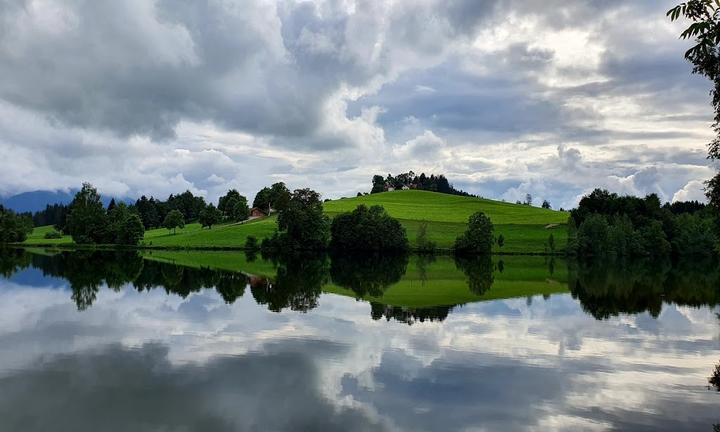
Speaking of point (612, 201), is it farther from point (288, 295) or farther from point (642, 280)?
point (288, 295)

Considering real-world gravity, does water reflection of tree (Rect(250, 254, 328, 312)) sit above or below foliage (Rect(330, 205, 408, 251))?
below

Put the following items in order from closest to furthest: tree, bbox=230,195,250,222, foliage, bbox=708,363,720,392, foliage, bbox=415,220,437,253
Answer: foliage, bbox=708,363,720,392, foliage, bbox=415,220,437,253, tree, bbox=230,195,250,222

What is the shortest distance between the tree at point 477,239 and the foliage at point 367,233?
13.3 m

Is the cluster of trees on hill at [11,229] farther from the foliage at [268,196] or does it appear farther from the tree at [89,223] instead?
the foliage at [268,196]

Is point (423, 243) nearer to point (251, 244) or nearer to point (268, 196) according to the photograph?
point (251, 244)

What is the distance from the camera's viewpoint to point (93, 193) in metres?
161

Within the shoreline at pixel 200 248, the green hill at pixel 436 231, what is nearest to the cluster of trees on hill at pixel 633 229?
the green hill at pixel 436 231

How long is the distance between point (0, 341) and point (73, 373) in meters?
8.45

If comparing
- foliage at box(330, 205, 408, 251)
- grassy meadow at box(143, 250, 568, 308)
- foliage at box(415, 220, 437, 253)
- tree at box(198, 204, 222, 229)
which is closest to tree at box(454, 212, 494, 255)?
foliage at box(415, 220, 437, 253)

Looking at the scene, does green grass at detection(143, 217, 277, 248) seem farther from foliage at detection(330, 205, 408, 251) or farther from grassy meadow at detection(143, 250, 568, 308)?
grassy meadow at detection(143, 250, 568, 308)

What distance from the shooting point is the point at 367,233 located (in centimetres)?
14038

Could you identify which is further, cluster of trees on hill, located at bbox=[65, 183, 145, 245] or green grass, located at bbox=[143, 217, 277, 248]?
green grass, located at bbox=[143, 217, 277, 248]

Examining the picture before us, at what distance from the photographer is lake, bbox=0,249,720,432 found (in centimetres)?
1783

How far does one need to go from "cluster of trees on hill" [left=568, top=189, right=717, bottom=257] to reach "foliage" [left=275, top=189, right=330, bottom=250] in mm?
59766
